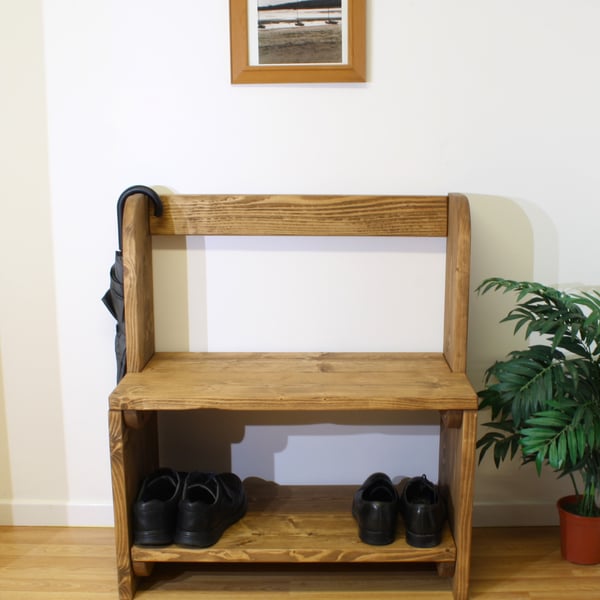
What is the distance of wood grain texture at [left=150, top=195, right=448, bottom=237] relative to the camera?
1897 millimetres

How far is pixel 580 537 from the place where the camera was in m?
1.91

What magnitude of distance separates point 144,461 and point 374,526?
60 cm

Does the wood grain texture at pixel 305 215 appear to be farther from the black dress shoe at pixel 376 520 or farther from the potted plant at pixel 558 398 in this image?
the black dress shoe at pixel 376 520

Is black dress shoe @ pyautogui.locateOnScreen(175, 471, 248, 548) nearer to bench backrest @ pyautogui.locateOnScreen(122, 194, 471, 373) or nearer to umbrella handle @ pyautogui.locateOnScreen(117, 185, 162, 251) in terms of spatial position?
bench backrest @ pyautogui.locateOnScreen(122, 194, 471, 373)

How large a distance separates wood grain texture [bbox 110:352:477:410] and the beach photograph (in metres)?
0.77

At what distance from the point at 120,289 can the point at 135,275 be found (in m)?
0.09

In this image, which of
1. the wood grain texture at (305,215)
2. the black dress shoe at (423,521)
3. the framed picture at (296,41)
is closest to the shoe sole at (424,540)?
the black dress shoe at (423,521)

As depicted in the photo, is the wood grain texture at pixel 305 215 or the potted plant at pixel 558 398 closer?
the potted plant at pixel 558 398

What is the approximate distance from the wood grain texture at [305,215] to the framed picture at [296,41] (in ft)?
1.01

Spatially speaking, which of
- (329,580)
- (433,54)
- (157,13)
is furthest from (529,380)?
(157,13)

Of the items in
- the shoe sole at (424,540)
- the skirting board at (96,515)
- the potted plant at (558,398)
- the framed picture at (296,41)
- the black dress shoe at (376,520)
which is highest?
the framed picture at (296,41)

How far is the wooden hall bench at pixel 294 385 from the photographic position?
169cm

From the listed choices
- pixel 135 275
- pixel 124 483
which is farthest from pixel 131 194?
pixel 124 483

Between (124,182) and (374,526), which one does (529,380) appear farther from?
(124,182)
